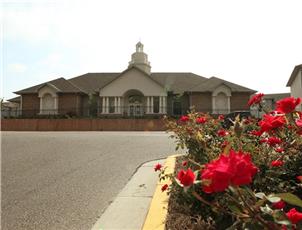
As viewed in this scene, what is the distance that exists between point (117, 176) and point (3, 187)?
2299 millimetres

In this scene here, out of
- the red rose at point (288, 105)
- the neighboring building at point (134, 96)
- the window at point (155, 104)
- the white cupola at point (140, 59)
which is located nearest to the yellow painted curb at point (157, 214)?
the red rose at point (288, 105)

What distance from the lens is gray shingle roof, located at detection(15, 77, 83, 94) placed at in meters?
40.6

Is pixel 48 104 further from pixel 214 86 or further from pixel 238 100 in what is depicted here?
pixel 238 100

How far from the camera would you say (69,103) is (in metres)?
40.7

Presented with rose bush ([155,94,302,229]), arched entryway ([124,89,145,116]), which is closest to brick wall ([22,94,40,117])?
arched entryway ([124,89,145,116])

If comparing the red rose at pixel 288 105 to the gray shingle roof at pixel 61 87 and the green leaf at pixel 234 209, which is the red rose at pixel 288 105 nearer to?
the green leaf at pixel 234 209

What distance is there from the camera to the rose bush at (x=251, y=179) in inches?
46.5

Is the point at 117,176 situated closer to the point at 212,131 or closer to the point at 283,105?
the point at 212,131

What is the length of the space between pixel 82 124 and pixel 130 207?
3092 centimetres

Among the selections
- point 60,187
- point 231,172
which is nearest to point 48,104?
point 60,187

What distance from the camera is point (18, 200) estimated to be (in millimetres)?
5191

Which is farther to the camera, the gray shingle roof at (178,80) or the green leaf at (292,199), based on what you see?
the gray shingle roof at (178,80)

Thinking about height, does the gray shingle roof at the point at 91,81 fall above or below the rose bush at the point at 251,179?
above

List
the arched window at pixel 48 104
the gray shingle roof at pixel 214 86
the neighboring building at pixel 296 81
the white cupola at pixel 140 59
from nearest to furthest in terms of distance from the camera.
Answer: the neighboring building at pixel 296 81 < the gray shingle roof at pixel 214 86 < the arched window at pixel 48 104 < the white cupola at pixel 140 59
